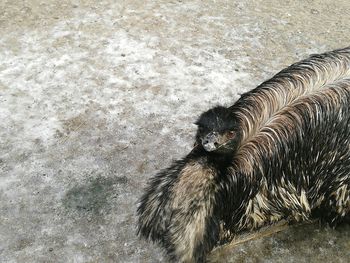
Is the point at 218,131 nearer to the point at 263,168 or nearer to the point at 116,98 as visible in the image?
the point at 263,168

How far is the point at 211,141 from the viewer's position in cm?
292

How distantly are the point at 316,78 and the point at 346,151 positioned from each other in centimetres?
51

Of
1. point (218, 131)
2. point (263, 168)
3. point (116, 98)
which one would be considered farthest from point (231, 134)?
point (116, 98)

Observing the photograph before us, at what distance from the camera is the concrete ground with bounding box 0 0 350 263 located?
3.71 meters

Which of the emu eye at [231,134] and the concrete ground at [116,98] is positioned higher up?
→ the emu eye at [231,134]

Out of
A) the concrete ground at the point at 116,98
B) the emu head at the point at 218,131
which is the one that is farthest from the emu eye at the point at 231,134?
the concrete ground at the point at 116,98

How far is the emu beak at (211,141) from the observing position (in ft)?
→ 9.57

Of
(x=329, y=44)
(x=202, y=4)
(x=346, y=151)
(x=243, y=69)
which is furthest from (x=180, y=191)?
(x=202, y=4)

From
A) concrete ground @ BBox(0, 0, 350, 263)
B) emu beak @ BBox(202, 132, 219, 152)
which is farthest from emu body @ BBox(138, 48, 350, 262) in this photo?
concrete ground @ BBox(0, 0, 350, 263)

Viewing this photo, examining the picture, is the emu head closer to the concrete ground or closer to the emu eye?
the emu eye

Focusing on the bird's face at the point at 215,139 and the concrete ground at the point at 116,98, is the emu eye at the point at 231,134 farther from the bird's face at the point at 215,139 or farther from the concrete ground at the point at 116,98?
the concrete ground at the point at 116,98

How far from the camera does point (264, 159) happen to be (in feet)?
10.5

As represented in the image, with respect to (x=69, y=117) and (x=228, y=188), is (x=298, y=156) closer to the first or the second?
(x=228, y=188)

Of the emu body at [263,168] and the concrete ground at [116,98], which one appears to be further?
the concrete ground at [116,98]
